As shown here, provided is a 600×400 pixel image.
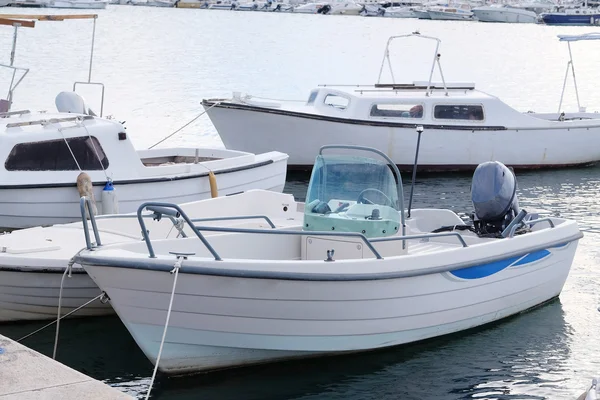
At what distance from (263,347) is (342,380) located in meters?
0.80

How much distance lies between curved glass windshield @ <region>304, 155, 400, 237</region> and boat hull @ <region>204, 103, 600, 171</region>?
886 centimetres

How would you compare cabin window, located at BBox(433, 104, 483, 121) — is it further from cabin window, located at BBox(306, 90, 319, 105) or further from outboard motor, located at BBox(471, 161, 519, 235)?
outboard motor, located at BBox(471, 161, 519, 235)

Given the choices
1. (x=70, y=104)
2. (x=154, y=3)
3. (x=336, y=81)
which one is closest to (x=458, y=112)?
(x=70, y=104)

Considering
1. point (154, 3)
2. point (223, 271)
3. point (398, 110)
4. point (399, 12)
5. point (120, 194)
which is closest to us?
point (223, 271)

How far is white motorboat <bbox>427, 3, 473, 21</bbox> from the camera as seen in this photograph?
342ft

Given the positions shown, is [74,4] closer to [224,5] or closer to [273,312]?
[224,5]

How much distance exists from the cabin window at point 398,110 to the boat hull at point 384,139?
239mm

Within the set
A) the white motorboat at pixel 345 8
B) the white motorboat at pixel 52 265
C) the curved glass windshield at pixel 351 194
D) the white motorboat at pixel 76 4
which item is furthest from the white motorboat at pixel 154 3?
the curved glass windshield at pixel 351 194

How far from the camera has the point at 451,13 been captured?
104750 millimetres

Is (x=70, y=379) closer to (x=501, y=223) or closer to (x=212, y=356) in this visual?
(x=212, y=356)

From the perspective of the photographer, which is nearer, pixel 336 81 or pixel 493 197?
pixel 493 197

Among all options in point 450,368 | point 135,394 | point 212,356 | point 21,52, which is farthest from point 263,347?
point 21,52

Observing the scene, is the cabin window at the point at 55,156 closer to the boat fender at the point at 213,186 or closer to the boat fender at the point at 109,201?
the boat fender at the point at 109,201

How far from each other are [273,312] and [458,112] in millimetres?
11455
